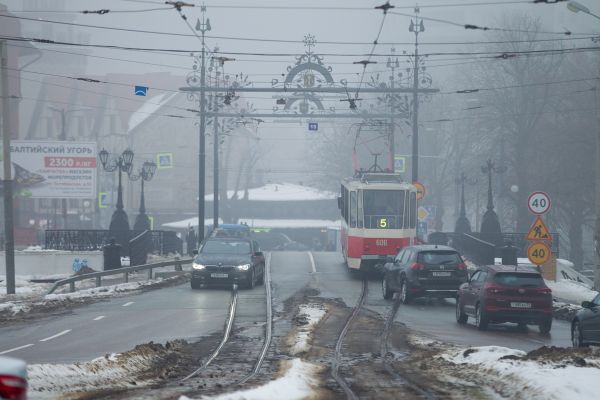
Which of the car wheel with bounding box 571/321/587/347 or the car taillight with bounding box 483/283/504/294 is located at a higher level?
the car taillight with bounding box 483/283/504/294

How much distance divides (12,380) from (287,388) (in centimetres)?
607

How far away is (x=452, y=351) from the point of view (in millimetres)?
17141

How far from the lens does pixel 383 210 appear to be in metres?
36.8

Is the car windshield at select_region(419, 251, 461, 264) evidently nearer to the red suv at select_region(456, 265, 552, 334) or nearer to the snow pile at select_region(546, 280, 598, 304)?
the snow pile at select_region(546, 280, 598, 304)

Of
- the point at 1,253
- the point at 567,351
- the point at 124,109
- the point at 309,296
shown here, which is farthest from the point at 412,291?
the point at 124,109

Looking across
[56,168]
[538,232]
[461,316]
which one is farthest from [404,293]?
[56,168]

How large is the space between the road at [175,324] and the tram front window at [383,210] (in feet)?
7.91

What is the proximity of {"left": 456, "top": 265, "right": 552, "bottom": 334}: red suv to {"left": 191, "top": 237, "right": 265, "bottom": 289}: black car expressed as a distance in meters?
10.7

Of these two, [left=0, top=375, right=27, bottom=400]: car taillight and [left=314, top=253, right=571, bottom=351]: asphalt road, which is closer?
[left=0, top=375, right=27, bottom=400]: car taillight

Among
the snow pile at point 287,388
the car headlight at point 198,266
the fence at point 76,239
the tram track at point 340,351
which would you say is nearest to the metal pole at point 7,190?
the car headlight at point 198,266

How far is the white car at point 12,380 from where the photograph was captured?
670 centimetres

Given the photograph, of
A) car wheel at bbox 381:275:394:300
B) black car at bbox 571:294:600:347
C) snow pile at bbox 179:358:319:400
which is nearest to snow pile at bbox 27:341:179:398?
snow pile at bbox 179:358:319:400

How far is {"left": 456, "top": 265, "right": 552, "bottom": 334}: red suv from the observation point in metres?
22.1

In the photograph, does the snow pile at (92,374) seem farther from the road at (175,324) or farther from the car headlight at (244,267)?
the car headlight at (244,267)
